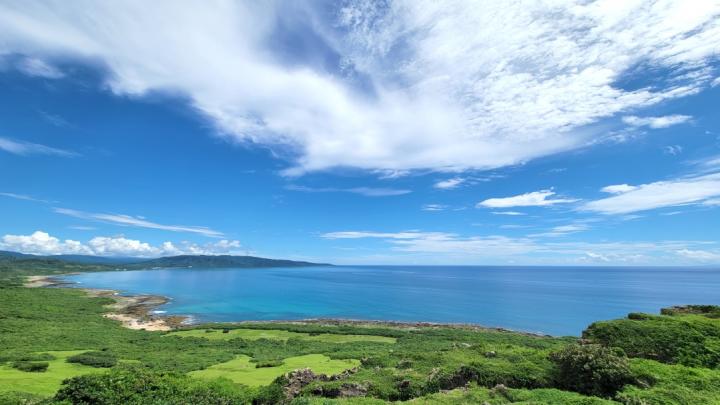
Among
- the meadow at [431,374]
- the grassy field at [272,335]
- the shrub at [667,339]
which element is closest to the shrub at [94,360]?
the meadow at [431,374]

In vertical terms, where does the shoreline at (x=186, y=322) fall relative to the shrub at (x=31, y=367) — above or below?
below

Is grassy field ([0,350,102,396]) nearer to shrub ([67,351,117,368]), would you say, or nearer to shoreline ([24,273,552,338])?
shrub ([67,351,117,368])

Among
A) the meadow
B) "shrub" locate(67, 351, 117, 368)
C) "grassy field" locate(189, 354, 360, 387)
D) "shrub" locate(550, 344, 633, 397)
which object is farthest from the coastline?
"shrub" locate(550, 344, 633, 397)

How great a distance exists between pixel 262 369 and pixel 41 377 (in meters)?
15.4

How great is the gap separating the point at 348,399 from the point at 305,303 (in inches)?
4129

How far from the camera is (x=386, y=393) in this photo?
16.8m

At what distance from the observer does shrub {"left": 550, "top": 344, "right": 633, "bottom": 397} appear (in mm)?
15883

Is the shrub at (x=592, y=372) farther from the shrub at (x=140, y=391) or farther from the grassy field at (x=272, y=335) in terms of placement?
the grassy field at (x=272, y=335)

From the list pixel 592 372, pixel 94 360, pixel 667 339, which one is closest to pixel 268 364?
pixel 94 360

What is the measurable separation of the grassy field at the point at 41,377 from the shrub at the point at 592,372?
92.2 ft

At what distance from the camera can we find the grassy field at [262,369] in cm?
2672

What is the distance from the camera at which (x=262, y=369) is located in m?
30.7

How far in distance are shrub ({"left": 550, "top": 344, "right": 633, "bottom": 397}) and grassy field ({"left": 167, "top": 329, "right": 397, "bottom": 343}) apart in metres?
41.3

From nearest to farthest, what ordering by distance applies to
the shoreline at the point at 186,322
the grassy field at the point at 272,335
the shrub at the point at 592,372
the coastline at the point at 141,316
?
1. the shrub at the point at 592,372
2. the grassy field at the point at 272,335
3. the shoreline at the point at 186,322
4. the coastline at the point at 141,316
